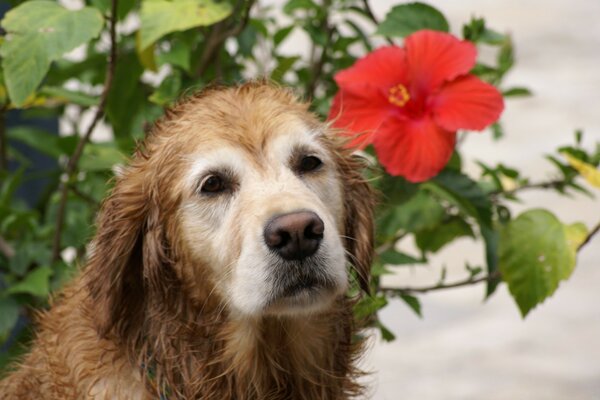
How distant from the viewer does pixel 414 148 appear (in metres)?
3.44

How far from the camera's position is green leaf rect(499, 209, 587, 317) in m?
3.51

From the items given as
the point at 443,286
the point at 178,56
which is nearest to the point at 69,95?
the point at 178,56

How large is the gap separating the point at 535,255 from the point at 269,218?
1051 millimetres

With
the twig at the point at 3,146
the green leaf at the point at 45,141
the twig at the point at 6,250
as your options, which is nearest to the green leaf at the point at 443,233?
the green leaf at the point at 45,141

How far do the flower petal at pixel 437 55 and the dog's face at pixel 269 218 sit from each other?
49 centimetres

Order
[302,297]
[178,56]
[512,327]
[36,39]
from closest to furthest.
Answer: [302,297]
[36,39]
[178,56]
[512,327]

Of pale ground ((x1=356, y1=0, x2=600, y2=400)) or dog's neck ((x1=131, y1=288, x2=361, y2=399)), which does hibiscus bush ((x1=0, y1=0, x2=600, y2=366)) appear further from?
pale ground ((x1=356, y1=0, x2=600, y2=400))

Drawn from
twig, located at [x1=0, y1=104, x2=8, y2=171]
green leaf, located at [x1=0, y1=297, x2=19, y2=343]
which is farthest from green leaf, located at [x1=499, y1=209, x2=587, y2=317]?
twig, located at [x1=0, y1=104, x2=8, y2=171]

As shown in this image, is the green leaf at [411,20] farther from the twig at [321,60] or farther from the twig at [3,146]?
the twig at [3,146]

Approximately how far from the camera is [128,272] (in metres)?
3.18

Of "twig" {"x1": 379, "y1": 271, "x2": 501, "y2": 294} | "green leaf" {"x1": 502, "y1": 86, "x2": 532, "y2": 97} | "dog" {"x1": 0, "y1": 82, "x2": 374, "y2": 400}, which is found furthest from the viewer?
"green leaf" {"x1": 502, "y1": 86, "x2": 532, "y2": 97}

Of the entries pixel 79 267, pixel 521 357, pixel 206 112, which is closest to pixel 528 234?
pixel 206 112

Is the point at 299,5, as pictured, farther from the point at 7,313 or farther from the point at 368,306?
the point at 7,313

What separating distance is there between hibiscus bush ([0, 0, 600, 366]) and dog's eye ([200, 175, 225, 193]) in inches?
19.7
